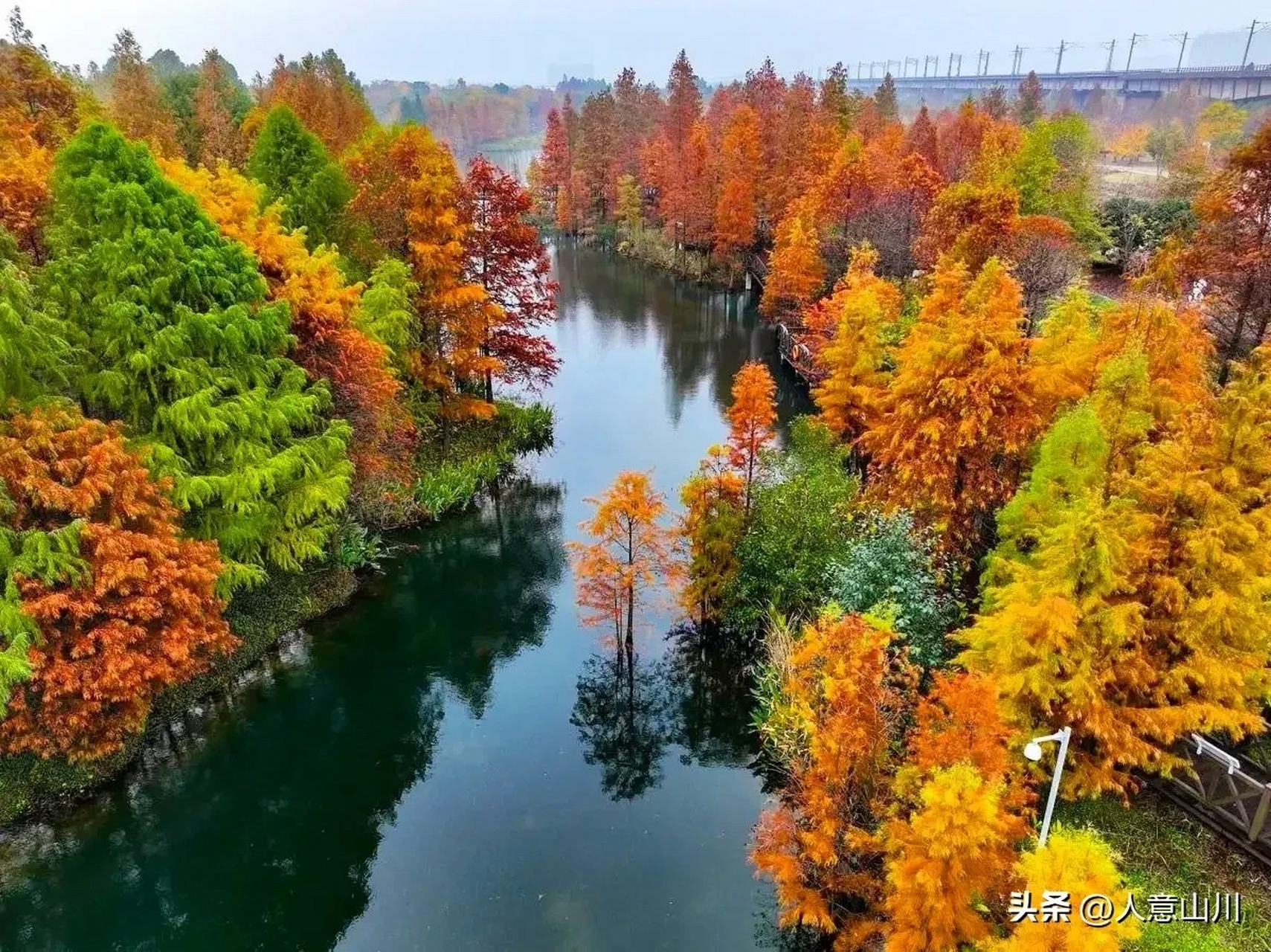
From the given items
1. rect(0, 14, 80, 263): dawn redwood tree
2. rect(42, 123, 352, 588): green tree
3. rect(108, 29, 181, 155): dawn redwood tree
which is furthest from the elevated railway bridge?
rect(42, 123, 352, 588): green tree

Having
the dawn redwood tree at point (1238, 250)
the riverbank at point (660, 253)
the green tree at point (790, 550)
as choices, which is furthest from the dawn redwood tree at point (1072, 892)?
the riverbank at point (660, 253)

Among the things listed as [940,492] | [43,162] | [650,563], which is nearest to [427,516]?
[650,563]

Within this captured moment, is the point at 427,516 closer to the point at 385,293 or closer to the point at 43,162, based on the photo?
the point at 385,293

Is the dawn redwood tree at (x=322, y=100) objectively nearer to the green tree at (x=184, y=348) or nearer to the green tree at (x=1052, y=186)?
the green tree at (x=184, y=348)

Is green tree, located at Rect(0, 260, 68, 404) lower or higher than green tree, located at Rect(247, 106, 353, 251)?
lower

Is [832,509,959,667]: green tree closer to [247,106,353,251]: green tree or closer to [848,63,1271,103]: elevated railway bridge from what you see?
[247,106,353,251]: green tree

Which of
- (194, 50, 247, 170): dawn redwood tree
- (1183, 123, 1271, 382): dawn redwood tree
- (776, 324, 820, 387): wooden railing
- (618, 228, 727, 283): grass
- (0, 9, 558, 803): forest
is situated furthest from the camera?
(618, 228, 727, 283): grass

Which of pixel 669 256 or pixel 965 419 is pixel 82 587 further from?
pixel 669 256
